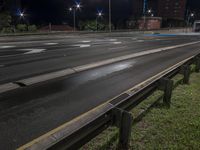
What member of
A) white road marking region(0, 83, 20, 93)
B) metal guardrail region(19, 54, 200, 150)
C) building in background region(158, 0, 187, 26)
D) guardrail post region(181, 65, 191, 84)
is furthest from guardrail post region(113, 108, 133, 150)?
building in background region(158, 0, 187, 26)

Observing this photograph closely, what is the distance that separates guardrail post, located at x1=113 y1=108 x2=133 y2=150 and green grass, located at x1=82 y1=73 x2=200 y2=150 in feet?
0.79

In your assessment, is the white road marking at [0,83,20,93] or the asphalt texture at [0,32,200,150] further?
the white road marking at [0,83,20,93]

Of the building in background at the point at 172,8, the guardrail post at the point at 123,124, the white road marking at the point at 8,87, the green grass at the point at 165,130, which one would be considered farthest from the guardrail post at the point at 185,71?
the building in background at the point at 172,8

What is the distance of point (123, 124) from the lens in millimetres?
3771

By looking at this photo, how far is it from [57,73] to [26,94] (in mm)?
3018

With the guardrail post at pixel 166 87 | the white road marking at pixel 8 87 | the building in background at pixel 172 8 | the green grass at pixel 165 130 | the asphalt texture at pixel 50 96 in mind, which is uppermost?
the building in background at pixel 172 8

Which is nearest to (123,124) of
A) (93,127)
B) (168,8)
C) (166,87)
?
(93,127)

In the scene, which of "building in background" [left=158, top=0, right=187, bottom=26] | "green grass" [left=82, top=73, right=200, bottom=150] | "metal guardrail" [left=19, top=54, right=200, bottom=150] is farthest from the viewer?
"building in background" [left=158, top=0, right=187, bottom=26]

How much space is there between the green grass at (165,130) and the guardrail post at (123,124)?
24 cm

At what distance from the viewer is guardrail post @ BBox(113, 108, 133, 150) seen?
145 inches

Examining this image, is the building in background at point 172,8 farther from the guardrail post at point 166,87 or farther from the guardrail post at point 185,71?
the guardrail post at point 166,87

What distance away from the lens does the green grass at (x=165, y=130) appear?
4180 mm

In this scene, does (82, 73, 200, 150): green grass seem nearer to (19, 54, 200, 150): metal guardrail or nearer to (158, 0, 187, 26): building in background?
(19, 54, 200, 150): metal guardrail

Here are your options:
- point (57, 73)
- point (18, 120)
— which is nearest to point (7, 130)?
point (18, 120)
